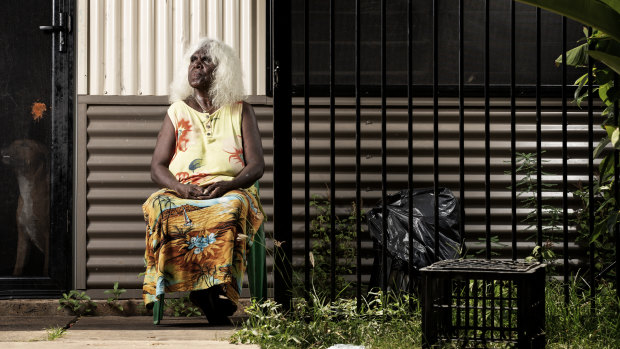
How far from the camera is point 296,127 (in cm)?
562

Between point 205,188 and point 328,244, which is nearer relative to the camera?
point 205,188

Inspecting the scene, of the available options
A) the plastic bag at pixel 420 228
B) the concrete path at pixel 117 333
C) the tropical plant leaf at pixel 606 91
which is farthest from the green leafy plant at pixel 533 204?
the concrete path at pixel 117 333

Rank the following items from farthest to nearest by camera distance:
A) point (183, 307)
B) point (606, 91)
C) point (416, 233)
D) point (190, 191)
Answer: point (183, 307) < point (416, 233) < point (190, 191) < point (606, 91)

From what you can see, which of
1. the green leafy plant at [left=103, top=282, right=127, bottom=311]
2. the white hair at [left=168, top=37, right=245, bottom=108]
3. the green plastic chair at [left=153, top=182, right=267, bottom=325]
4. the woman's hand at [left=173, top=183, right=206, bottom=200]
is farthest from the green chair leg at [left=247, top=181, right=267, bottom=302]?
the green leafy plant at [left=103, top=282, right=127, bottom=311]

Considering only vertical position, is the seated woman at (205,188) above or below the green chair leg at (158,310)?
above

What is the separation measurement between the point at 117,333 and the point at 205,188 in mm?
1079

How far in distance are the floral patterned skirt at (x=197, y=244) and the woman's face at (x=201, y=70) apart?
86 centimetres

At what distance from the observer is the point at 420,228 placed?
488 centimetres

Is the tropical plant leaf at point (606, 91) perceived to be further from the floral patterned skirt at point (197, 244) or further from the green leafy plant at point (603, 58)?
the floral patterned skirt at point (197, 244)

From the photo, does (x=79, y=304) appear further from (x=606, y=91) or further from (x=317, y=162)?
(x=606, y=91)

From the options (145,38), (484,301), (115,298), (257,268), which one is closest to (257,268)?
(257,268)

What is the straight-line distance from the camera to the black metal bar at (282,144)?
3.39 meters

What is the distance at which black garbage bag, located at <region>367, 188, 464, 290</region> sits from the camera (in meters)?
4.78

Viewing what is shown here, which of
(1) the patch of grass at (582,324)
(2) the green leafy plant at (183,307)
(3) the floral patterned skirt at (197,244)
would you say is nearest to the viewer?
(1) the patch of grass at (582,324)
